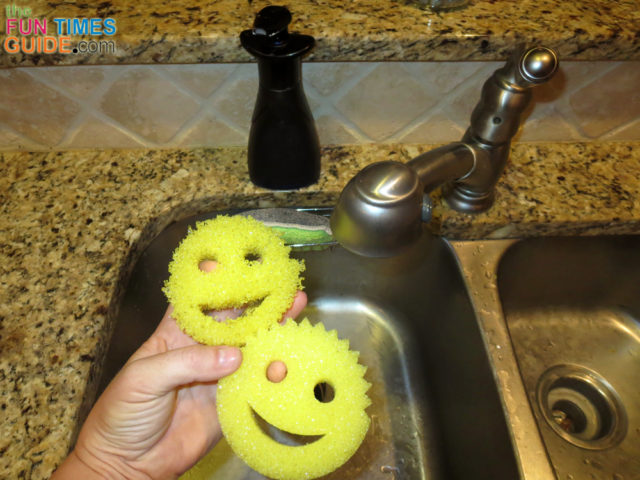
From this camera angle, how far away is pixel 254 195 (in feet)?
2.25

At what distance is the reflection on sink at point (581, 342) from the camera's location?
683mm

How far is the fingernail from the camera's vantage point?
0.47 m

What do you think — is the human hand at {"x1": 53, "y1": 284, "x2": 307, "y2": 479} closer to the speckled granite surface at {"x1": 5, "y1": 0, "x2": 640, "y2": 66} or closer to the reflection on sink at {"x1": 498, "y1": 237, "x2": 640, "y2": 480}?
the speckled granite surface at {"x1": 5, "y1": 0, "x2": 640, "y2": 66}

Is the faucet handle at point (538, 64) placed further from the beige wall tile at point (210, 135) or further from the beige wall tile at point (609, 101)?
the beige wall tile at point (210, 135)

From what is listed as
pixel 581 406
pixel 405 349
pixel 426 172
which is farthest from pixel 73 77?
pixel 581 406

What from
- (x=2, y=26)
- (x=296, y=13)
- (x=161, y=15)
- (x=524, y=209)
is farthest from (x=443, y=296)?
(x=2, y=26)

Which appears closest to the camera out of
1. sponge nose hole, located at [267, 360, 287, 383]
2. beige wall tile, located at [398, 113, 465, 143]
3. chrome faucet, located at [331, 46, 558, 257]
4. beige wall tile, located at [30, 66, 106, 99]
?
chrome faucet, located at [331, 46, 558, 257]

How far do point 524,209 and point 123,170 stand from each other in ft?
2.19

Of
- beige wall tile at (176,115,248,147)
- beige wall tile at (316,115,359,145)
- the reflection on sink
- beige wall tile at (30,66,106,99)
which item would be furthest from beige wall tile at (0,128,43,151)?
the reflection on sink

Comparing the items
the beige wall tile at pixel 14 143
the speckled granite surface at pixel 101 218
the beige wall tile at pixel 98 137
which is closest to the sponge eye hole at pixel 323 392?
the speckled granite surface at pixel 101 218

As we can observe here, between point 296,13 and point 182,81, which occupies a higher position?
point 296,13

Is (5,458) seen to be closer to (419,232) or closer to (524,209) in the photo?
(419,232)

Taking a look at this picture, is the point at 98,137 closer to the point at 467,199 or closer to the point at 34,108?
the point at 34,108

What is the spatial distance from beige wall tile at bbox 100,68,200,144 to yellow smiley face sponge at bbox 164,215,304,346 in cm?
24
